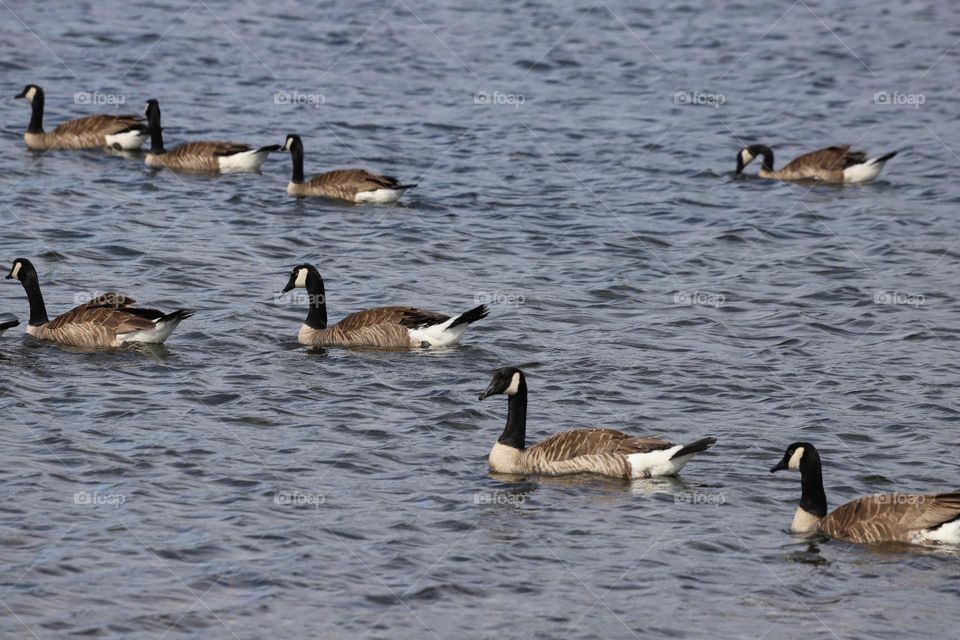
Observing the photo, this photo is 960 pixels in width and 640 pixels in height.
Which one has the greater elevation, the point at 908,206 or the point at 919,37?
the point at 919,37

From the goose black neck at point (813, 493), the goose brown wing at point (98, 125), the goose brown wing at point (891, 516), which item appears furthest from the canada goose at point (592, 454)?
the goose brown wing at point (98, 125)

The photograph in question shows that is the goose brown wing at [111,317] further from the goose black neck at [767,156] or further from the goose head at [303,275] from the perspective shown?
the goose black neck at [767,156]

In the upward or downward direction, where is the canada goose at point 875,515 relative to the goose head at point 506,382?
downward

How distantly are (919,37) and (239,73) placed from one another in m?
17.4

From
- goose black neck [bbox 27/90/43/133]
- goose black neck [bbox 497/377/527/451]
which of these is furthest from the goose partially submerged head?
goose black neck [bbox 497/377/527/451]

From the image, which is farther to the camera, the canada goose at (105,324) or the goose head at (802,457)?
the canada goose at (105,324)

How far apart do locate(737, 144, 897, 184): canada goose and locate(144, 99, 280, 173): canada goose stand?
9.08m

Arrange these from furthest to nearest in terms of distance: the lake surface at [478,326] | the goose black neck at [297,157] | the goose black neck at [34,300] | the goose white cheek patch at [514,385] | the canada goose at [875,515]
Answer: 1. the goose black neck at [297,157]
2. the goose black neck at [34,300]
3. the goose white cheek patch at [514,385]
4. the canada goose at [875,515]
5. the lake surface at [478,326]

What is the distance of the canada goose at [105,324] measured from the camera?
1794 cm

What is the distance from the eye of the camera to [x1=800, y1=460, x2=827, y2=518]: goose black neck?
13.5 meters

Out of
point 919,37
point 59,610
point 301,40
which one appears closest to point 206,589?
point 59,610

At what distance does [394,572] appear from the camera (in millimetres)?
12266

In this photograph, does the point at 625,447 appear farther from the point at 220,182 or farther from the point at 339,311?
the point at 220,182

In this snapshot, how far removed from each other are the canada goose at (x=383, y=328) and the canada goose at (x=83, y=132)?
32.7 ft
